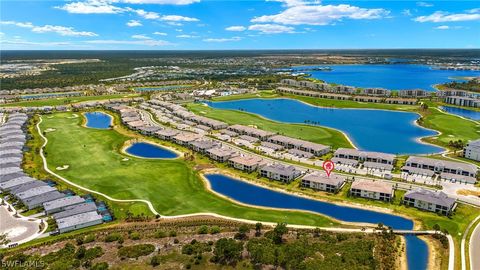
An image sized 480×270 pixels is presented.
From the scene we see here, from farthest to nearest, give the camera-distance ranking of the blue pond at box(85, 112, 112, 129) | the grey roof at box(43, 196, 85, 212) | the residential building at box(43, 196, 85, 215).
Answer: the blue pond at box(85, 112, 112, 129) → the grey roof at box(43, 196, 85, 212) → the residential building at box(43, 196, 85, 215)

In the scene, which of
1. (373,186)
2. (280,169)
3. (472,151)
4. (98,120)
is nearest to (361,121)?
(472,151)

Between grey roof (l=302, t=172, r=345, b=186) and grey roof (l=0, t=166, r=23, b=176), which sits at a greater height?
grey roof (l=0, t=166, r=23, b=176)

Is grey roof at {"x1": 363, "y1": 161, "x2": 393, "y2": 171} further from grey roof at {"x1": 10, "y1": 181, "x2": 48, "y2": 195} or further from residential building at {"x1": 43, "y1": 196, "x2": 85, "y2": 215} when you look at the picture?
grey roof at {"x1": 10, "y1": 181, "x2": 48, "y2": 195}

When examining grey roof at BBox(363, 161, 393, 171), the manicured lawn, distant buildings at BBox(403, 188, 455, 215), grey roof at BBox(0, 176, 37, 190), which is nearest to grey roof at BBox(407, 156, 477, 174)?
grey roof at BBox(363, 161, 393, 171)

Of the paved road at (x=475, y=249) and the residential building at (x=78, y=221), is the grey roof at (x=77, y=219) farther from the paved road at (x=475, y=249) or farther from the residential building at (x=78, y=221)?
the paved road at (x=475, y=249)

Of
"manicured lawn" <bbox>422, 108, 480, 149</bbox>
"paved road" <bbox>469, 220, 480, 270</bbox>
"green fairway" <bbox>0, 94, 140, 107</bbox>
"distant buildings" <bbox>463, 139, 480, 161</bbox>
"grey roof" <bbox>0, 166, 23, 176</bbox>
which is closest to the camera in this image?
"paved road" <bbox>469, 220, 480, 270</bbox>

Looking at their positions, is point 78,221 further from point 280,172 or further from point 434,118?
point 434,118
